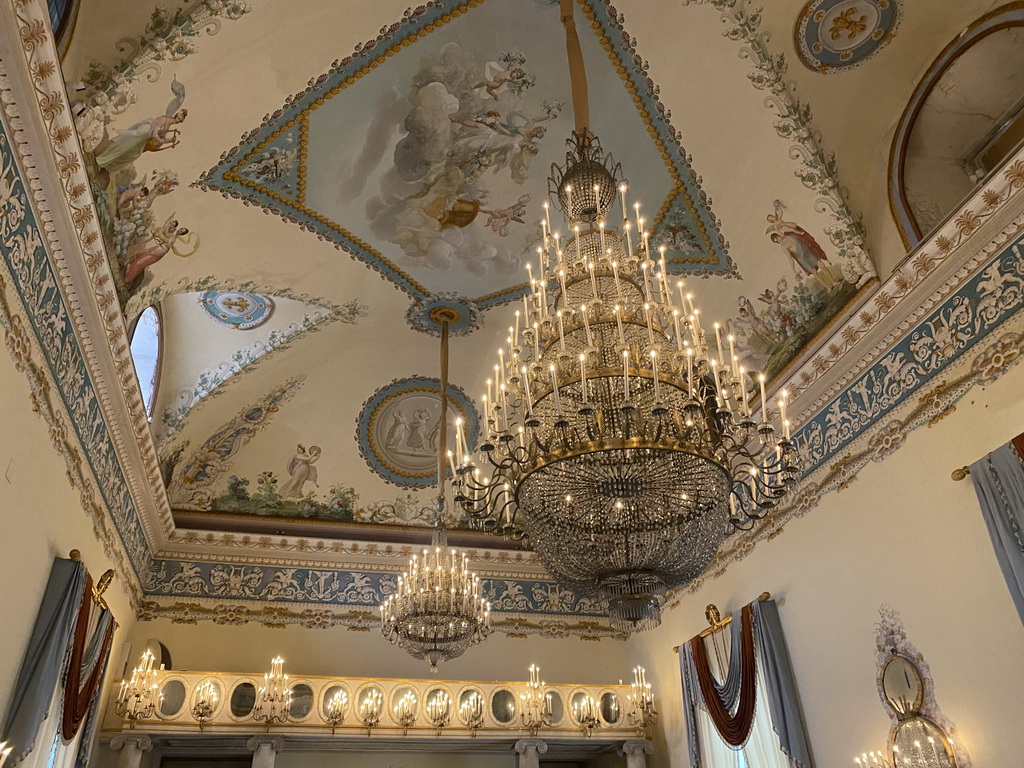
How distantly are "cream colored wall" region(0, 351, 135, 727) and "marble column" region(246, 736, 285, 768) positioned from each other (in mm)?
3764

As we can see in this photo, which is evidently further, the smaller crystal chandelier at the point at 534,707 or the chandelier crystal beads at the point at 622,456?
the smaller crystal chandelier at the point at 534,707

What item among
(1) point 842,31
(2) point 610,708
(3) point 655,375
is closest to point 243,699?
(2) point 610,708

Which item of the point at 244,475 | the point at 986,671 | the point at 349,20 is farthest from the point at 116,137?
the point at 986,671

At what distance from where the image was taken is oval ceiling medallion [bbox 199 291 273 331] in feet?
31.5

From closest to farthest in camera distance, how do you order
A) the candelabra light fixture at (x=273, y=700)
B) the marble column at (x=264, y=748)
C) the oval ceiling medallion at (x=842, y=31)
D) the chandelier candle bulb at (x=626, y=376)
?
1. the chandelier candle bulb at (x=626, y=376)
2. the oval ceiling medallion at (x=842, y=31)
3. the marble column at (x=264, y=748)
4. the candelabra light fixture at (x=273, y=700)

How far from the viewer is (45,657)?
6273mm

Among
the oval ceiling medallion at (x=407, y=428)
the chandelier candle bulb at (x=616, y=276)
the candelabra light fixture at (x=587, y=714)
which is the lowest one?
the candelabra light fixture at (x=587, y=714)

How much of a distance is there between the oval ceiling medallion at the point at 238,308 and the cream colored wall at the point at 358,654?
437cm

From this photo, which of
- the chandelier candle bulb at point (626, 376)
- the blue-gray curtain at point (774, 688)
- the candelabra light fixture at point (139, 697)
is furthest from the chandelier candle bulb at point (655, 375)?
the candelabra light fixture at point (139, 697)

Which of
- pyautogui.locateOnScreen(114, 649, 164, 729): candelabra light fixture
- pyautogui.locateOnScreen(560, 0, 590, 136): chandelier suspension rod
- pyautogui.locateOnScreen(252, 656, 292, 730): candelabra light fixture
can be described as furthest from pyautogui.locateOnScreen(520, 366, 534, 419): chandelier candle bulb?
pyautogui.locateOnScreen(114, 649, 164, 729): candelabra light fixture

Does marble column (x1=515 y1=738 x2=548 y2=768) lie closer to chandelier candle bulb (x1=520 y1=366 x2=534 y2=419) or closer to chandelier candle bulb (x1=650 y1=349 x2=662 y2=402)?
chandelier candle bulb (x1=520 y1=366 x2=534 y2=419)

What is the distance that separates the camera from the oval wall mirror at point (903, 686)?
6.30m

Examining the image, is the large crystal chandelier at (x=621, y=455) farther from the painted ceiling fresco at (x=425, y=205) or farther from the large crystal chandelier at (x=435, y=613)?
the painted ceiling fresco at (x=425, y=205)

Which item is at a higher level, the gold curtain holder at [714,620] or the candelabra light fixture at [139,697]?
the gold curtain holder at [714,620]
